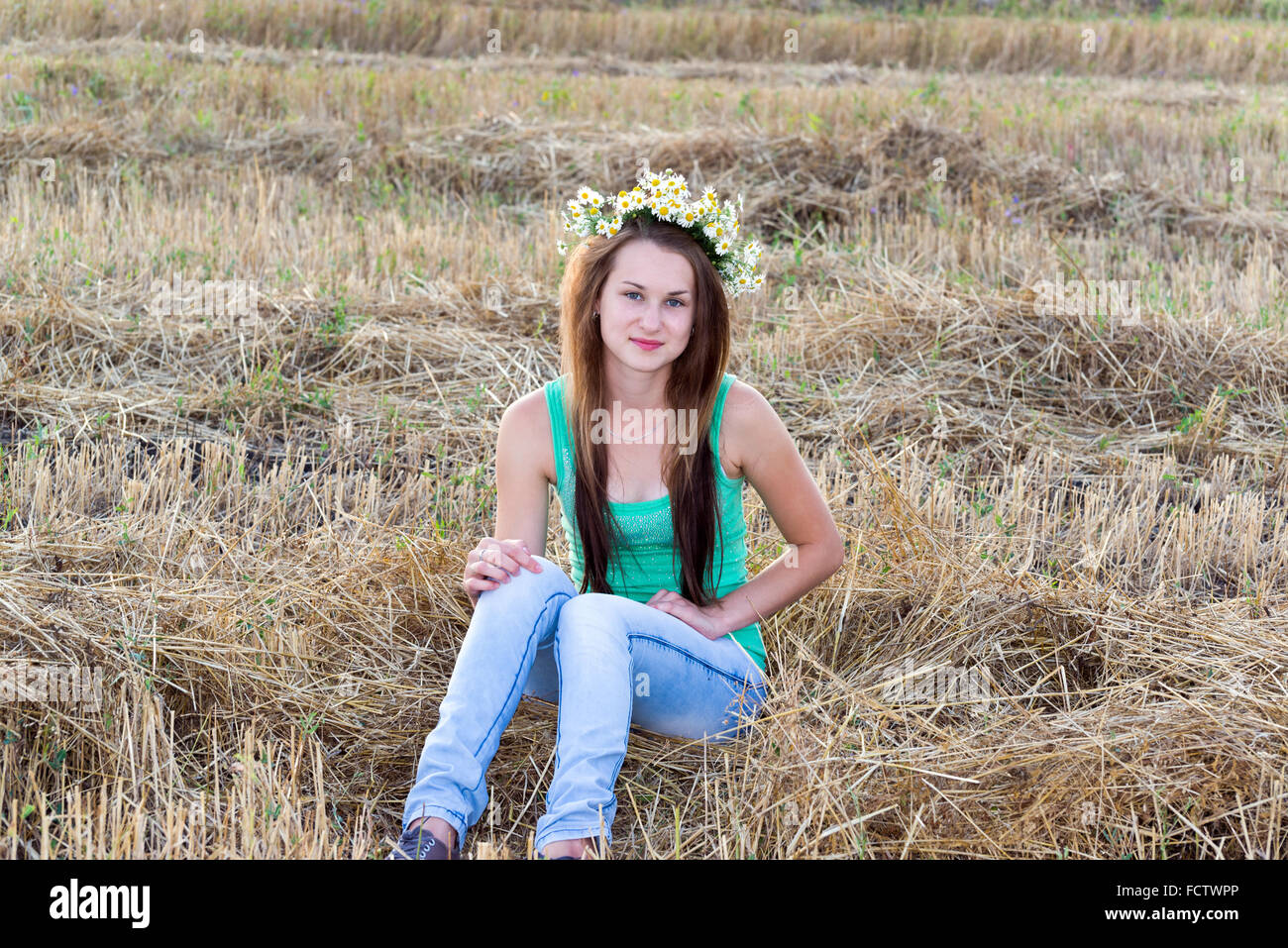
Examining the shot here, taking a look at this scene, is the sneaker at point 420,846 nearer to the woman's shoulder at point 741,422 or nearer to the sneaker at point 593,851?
the sneaker at point 593,851

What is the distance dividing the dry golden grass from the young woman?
0.19 meters

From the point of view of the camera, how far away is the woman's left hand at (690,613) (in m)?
2.50

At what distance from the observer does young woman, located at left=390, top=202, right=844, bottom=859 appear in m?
2.40

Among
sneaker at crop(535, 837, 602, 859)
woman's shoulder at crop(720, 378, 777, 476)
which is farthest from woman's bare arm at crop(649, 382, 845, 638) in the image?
sneaker at crop(535, 837, 602, 859)

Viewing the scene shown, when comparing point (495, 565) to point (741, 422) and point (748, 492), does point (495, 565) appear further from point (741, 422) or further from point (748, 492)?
point (748, 492)

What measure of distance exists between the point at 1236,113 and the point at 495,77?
21.7 feet

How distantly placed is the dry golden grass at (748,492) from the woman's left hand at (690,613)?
0.76 ft

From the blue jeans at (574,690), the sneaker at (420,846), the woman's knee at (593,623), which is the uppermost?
the woman's knee at (593,623)

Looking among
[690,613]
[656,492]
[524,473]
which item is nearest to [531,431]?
[524,473]

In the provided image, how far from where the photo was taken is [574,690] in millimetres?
2207

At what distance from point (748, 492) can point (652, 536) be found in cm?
121

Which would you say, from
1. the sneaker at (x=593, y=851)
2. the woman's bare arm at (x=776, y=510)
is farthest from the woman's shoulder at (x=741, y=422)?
the sneaker at (x=593, y=851)

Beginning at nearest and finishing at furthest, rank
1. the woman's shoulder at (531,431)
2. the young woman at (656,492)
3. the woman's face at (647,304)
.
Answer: the young woman at (656,492)
the woman's face at (647,304)
the woman's shoulder at (531,431)
